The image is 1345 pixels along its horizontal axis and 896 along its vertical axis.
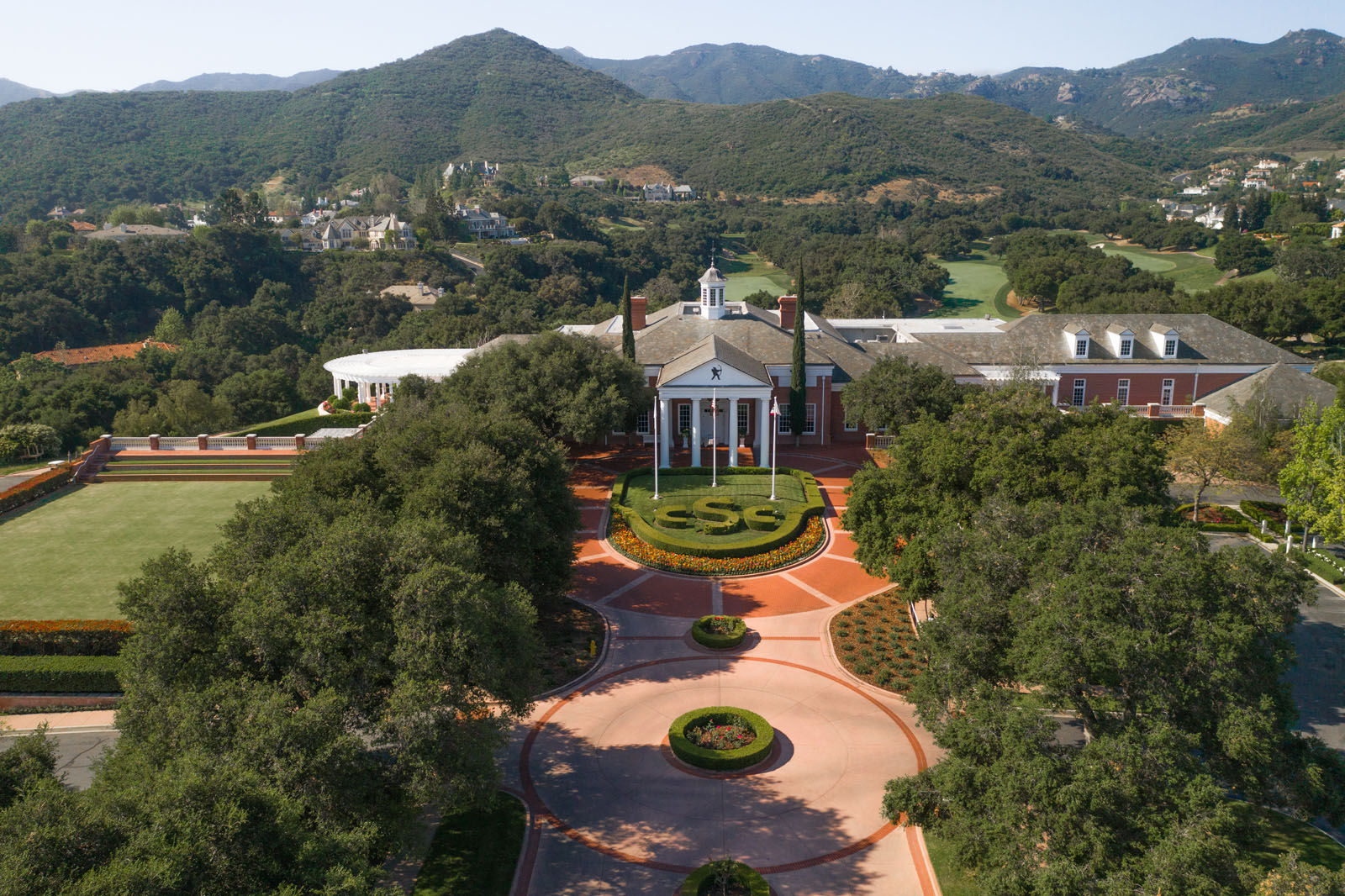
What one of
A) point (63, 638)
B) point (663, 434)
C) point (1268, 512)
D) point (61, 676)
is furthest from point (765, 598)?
point (1268, 512)

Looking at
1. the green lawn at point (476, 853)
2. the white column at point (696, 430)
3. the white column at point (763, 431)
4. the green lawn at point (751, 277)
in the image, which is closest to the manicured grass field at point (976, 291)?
the green lawn at point (751, 277)

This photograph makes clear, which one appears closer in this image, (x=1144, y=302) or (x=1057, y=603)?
(x=1057, y=603)

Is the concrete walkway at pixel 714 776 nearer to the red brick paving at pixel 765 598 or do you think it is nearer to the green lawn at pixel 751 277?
the red brick paving at pixel 765 598

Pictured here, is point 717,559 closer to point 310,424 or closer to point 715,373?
point 715,373

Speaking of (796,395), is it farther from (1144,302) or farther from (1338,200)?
(1338,200)

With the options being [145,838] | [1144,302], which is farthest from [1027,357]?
[145,838]

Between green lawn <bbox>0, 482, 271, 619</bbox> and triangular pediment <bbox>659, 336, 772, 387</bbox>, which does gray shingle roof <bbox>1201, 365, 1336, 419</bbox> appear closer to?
triangular pediment <bbox>659, 336, 772, 387</bbox>
